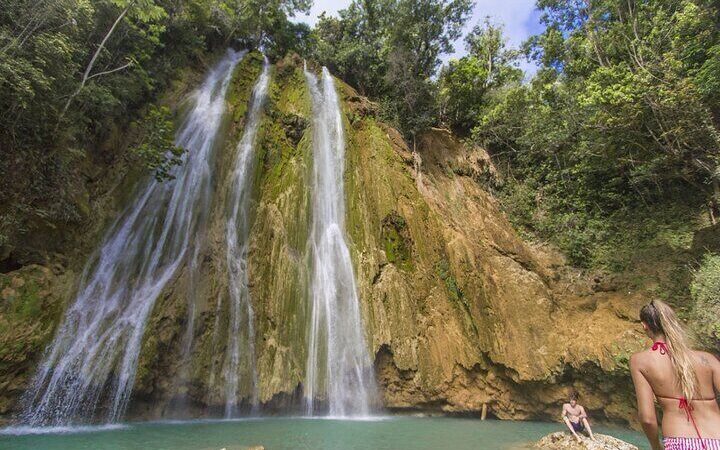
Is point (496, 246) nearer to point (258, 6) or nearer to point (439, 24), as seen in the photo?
point (439, 24)

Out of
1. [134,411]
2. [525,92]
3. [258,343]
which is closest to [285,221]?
[258,343]

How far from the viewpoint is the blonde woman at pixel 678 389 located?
2.46 metres

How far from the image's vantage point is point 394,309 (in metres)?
12.8

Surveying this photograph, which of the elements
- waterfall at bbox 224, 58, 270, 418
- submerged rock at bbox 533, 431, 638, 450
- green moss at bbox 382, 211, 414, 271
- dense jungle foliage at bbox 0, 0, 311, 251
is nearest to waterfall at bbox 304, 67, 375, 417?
green moss at bbox 382, 211, 414, 271

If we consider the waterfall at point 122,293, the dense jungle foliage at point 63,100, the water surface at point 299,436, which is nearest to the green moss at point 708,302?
the water surface at point 299,436

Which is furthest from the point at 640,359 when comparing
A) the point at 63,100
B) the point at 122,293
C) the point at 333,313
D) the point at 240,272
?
the point at 63,100

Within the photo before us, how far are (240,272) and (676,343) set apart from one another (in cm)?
1154

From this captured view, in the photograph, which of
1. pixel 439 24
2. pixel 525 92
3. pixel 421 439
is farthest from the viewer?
pixel 439 24

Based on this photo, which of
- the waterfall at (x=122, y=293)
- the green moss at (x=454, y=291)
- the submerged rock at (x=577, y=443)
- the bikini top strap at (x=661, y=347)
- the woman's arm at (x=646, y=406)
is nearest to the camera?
the woman's arm at (x=646, y=406)

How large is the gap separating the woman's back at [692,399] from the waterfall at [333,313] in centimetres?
984

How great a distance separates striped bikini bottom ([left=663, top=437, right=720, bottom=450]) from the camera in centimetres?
242

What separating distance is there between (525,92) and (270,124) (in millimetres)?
12045

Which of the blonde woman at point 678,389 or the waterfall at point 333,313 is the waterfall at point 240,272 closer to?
the waterfall at point 333,313

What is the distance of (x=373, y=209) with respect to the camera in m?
15.0
